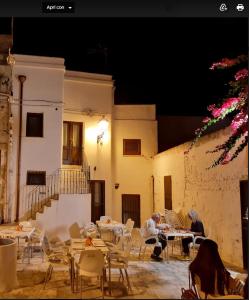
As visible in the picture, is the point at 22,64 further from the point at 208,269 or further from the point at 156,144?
the point at 208,269

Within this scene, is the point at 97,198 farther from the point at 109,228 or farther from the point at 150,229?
the point at 150,229

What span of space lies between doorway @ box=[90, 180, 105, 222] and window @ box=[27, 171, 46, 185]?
203 cm

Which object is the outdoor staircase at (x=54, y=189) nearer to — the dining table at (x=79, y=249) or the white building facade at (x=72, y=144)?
the white building facade at (x=72, y=144)

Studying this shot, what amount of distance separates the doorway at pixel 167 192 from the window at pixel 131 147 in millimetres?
2260

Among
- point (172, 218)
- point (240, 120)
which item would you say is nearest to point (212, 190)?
point (172, 218)

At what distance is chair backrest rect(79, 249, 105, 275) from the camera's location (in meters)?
5.38

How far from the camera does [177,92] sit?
18.0 m

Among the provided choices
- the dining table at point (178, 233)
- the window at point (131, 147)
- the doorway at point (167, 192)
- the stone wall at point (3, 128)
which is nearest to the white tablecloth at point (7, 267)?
the dining table at point (178, 233)

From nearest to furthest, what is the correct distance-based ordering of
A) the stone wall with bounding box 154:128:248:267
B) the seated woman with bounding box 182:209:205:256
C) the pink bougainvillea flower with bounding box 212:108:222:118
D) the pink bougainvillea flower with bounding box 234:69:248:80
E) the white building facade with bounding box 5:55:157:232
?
the pink bougainvillea flower with bounding box 234:69:248:80
the pink bougainvillea flower with bounding box 212:108:222:118
the stone wall with bounding box 154:128:248:267
the seated woman with bounding box 182:209:205:256
the white building facade with bounding box 5:55:157:232

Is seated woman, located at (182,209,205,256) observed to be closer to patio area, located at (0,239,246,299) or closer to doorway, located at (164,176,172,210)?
patio area, located at (0,239,246,299)

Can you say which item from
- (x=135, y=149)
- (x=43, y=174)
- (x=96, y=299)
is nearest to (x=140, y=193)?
(x=135, y=149)

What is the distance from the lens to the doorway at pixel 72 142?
13.5 metres

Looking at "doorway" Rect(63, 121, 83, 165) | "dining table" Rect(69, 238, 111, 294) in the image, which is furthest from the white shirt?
"doorway" Rect(63, 121, 83, 165)

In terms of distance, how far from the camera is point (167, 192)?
13.0 metres
